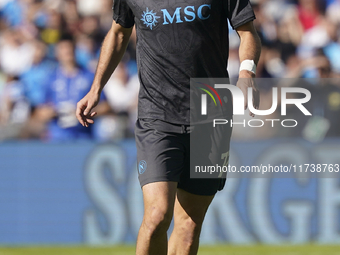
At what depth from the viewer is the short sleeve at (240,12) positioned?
3594 mm

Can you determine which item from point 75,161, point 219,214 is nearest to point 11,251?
point 75,161

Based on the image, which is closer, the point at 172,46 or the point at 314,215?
the point at 172,46

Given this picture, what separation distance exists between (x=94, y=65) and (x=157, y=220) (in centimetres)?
486

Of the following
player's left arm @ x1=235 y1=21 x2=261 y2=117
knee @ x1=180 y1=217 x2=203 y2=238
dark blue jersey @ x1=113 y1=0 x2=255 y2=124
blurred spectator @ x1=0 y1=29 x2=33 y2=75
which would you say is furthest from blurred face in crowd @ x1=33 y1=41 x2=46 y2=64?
player's left arm @ x1=235 y1=21 x2=261 y2=117

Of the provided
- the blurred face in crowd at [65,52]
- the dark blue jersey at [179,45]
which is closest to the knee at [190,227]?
the dark blue jersey at [179,45]

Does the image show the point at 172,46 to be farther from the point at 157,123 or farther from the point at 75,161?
the point at 75,161

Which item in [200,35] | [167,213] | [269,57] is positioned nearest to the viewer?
[167,213]

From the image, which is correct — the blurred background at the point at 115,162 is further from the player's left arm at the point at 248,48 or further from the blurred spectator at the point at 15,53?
the player's left arm at the point at 248,48

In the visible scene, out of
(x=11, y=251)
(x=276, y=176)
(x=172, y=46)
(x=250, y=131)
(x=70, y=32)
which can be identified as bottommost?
(x=11, y=251)

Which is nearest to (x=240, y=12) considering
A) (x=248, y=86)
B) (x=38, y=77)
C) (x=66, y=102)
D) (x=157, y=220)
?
(x=248, y=86)

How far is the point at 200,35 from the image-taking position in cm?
368

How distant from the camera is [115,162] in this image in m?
7.12

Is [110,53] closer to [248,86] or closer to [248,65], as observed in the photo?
[248,65]

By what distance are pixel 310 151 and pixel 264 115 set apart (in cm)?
76
